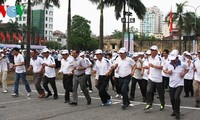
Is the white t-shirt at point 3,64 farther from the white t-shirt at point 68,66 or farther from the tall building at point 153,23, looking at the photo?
the tall building at point 153,23

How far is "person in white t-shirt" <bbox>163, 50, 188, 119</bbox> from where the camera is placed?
9.20 m

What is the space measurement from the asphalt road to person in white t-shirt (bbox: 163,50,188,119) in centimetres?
41

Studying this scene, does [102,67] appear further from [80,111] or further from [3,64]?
[3,64]

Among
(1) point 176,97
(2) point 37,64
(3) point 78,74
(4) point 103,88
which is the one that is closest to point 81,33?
(2) point 37,64

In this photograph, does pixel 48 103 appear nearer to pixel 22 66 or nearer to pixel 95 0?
pixel 22 66

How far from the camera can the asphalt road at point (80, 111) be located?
9.22 metres

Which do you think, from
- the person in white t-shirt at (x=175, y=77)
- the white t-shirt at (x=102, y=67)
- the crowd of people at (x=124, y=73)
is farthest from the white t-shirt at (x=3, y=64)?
the person in white t-shirt at (x=175, y=77)

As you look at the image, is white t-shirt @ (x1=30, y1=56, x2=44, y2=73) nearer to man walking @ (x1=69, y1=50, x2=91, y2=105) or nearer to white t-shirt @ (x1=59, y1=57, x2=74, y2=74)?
white t-shirt @ (x1=59, y1=57, x2=74, y2=74)

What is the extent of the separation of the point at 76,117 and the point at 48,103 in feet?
8.93

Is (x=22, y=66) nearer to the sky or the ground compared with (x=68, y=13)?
nearer to the ground

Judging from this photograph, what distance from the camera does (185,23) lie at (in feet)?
189

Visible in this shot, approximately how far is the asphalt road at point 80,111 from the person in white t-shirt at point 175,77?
1.33 ft

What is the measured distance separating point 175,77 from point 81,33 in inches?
3023

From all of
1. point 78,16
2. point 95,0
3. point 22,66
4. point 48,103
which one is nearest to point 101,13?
point 95,0
